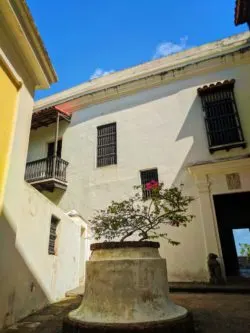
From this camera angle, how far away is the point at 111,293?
3238mm

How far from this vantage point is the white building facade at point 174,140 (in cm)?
833

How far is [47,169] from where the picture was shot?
1096 cm

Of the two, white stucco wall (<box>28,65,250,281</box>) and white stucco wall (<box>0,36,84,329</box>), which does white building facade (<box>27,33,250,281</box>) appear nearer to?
white stucco wall (<box>28,65,250,281</box>)

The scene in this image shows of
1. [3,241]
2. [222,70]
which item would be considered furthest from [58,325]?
[222,70]

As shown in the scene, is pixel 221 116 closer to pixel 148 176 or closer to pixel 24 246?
pixel 148 176

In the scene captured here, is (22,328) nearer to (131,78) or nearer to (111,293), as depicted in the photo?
(111,293)

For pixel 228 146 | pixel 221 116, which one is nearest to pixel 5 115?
pixel 228 146

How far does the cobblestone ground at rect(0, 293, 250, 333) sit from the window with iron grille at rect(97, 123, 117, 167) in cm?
622

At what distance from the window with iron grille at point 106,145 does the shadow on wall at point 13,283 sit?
6.71 m

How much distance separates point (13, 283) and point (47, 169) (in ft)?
24.2

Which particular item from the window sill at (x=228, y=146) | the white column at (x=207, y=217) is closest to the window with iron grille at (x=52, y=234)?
the white column at (x=207, y=217)

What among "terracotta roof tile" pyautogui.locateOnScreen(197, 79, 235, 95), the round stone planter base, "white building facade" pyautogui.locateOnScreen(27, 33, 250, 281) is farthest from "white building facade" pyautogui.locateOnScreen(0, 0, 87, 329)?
"terracotta roof tile" pyautogui.locateOnScreen(197, 79, 235, 95)

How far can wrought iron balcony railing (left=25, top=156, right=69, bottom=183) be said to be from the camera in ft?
35.4

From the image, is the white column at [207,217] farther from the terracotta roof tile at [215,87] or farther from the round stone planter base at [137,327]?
the round stone planter base at [137,327]
